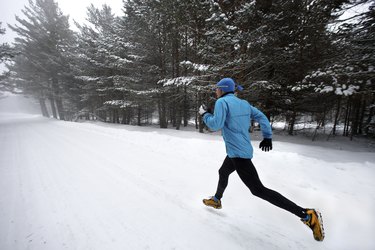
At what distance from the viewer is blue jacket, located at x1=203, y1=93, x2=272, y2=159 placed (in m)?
2.05

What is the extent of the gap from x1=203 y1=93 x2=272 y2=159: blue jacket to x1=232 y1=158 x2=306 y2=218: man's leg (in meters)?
0.12

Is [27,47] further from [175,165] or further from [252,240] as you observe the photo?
[252,240]

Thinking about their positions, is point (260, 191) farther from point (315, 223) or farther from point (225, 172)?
point (315, 223)

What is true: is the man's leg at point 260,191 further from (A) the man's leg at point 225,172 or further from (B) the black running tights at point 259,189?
(A) the man's leg at point 225,172

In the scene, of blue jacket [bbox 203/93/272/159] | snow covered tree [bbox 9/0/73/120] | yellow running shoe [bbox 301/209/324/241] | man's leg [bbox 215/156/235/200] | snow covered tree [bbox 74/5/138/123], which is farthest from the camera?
snow covered tree [bbox 9/0/73/120]

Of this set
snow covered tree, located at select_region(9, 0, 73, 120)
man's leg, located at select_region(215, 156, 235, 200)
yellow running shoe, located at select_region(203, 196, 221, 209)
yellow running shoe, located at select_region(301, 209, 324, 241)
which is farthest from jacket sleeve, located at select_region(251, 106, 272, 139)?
snow covered tree, located at select_region(9, 0, 73, 120)

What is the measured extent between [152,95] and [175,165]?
8.62m

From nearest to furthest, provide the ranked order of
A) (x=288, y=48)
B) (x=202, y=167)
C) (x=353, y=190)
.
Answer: (x=353, y=190), (x=202, y=167), (x=288, y=48)

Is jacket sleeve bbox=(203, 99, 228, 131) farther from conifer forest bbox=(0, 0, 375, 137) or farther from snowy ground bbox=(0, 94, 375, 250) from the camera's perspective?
conifer forest bbox=(0, 0, 375, 137)

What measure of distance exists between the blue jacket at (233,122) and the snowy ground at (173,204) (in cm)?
116

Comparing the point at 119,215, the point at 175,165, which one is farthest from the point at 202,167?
the point at 119,215

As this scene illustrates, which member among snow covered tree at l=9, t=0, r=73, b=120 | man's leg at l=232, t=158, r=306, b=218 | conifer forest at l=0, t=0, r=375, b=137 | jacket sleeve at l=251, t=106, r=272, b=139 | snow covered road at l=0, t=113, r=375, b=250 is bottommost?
snow covered road at l=0, t=113, r=375, b=250

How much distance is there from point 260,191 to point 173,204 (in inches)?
58.7

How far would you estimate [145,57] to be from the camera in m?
11.5
